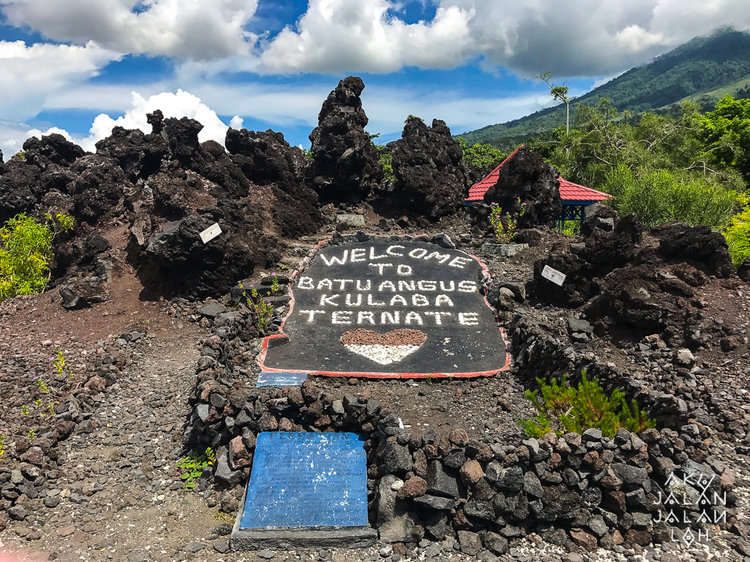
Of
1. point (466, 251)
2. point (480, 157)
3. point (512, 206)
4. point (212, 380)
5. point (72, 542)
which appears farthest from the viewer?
point (480, 157)

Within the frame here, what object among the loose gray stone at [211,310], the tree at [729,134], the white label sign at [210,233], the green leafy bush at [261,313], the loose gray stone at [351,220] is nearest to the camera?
the green leafy bush at [261,313]

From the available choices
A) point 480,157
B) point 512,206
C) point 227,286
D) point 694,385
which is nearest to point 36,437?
point 227,286

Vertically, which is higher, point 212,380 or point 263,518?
point 212,380

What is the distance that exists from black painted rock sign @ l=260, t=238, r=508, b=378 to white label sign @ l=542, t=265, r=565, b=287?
1379mm

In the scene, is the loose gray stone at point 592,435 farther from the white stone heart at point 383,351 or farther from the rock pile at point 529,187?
the rock pile at point 529,187

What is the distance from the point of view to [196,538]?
5.49 metres

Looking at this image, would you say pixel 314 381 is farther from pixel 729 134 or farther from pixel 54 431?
pixel 729 134

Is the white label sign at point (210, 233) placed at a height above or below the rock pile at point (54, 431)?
above

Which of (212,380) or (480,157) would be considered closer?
(212,380)

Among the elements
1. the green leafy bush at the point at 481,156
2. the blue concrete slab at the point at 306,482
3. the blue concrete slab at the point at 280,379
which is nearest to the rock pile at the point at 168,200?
the blue concrete slab at the point at 280,379

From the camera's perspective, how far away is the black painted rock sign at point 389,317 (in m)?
9.20

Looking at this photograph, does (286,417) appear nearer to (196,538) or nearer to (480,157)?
(196,538)

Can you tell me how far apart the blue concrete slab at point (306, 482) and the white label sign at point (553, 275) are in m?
6.16

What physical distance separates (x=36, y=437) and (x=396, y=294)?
7308 mm
